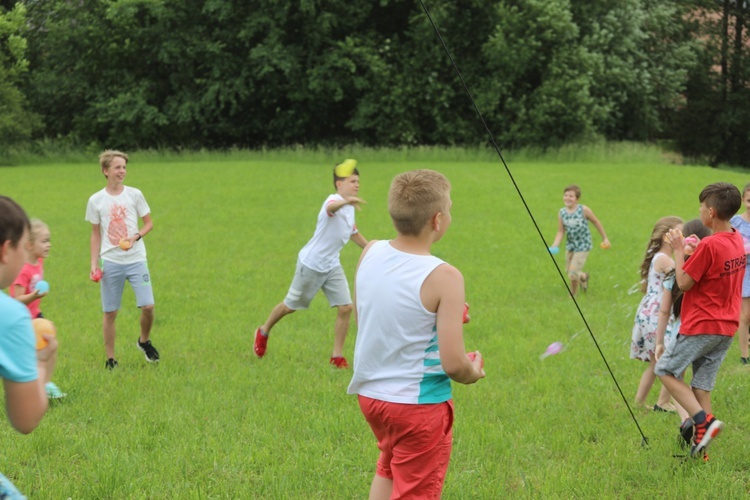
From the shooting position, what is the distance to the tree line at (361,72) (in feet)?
129

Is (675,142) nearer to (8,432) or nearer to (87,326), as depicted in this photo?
(87,326)

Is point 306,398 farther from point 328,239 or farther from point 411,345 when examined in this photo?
point 411,345

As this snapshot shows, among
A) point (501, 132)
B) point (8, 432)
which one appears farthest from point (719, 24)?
point (8, 432)

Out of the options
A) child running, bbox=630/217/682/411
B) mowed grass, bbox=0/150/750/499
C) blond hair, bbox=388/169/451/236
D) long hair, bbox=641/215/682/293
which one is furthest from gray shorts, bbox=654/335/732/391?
blond hair, bbox=388/169/451/236

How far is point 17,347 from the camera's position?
2463 millimetres

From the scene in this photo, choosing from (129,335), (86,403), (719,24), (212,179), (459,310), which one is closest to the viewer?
(459,310)

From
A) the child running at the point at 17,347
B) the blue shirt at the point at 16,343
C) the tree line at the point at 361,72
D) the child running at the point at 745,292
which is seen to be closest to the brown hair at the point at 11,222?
the child running at the point at 17,347

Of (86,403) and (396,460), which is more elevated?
(396,460)

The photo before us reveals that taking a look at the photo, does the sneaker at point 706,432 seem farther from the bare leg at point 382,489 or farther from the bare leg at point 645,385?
the bare leg at point 382,489

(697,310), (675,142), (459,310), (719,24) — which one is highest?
(719,24)

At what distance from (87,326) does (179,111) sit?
3312cm

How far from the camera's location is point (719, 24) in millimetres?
45312

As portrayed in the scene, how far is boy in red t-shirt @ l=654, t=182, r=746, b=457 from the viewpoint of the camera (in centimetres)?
486

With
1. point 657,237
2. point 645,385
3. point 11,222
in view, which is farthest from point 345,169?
point 11,222
